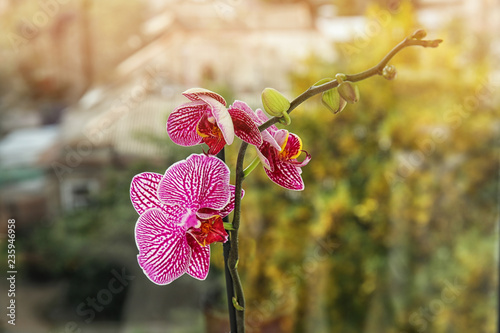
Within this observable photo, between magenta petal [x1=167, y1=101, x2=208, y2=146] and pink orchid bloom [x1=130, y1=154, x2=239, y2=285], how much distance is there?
0.11ft

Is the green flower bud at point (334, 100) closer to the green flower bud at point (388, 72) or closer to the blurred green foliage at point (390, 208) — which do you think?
the green flower bud at point (388, 72)

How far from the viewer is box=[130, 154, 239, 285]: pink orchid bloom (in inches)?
10.7

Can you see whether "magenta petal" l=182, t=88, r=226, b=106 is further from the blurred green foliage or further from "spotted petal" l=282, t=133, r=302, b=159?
the blurred green foliage

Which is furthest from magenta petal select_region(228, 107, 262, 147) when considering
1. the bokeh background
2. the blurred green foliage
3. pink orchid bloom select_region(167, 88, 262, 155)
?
the blurred green foliage

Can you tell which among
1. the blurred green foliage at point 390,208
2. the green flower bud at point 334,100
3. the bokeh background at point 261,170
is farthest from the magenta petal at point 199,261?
the blurred green foliage at point 390,208

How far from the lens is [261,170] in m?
1.17

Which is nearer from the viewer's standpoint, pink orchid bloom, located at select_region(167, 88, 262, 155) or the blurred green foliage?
pink orchid bloom, located at select_region(167, 88, 262, 155)

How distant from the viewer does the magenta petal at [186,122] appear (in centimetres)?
30

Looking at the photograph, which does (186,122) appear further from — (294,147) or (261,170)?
(261,170)

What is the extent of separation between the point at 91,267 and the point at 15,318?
0.19 m

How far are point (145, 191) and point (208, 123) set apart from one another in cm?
5

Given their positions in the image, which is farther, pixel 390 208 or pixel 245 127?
pixel 390 208

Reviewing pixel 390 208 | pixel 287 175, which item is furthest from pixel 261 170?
pixel 287 175

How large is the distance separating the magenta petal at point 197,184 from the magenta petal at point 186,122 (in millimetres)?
38
